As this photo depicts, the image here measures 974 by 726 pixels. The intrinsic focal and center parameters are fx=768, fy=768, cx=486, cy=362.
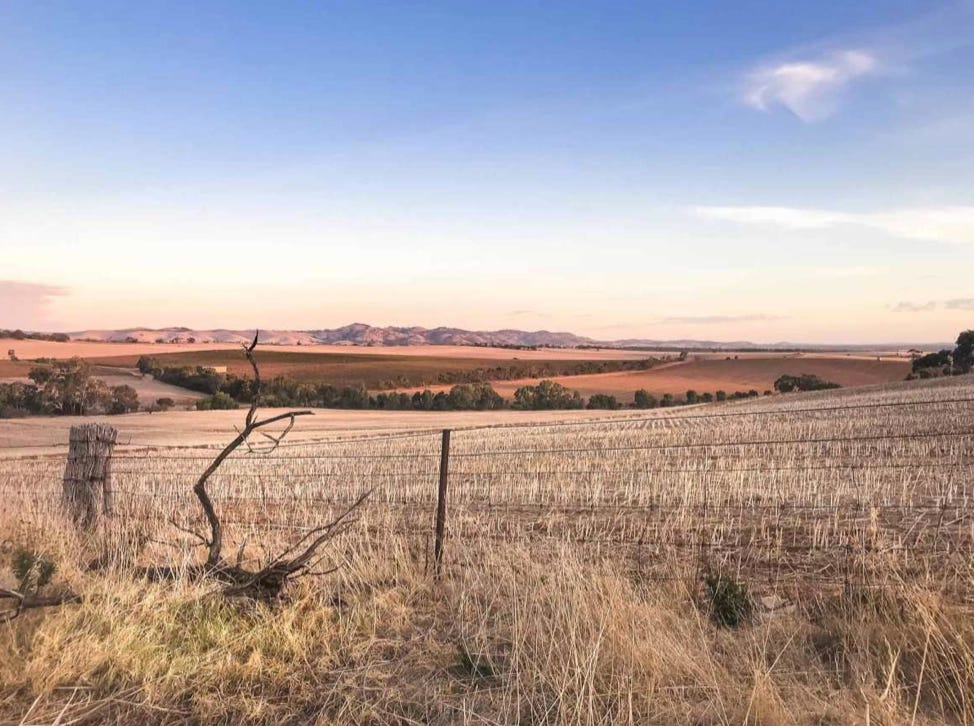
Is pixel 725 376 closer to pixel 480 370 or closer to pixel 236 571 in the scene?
pixel 480 370

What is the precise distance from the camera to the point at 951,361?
59.6 metres

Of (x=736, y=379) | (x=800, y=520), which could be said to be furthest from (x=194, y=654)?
(x=736, y=379)

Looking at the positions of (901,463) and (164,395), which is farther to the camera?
(164,395)

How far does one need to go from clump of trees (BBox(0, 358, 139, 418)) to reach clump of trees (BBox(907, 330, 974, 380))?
181ft

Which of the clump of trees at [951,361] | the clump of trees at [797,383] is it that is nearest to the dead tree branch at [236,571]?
the clump of trees at [951,361]

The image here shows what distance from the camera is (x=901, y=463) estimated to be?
13.4 metres

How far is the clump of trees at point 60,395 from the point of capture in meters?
44.2

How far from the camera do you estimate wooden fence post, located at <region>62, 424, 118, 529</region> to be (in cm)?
906

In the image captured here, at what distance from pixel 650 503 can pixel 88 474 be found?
7.44 m

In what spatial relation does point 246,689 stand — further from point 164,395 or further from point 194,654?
point 164,395

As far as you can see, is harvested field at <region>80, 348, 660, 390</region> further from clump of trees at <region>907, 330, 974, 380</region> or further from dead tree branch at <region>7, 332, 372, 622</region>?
dead tree branch at <region>7, 332, 372, 622</region>

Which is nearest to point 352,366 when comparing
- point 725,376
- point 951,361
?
point 725,376

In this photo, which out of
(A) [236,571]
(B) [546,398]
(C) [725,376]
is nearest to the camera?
(A) [236,571]

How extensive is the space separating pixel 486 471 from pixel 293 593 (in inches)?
377
